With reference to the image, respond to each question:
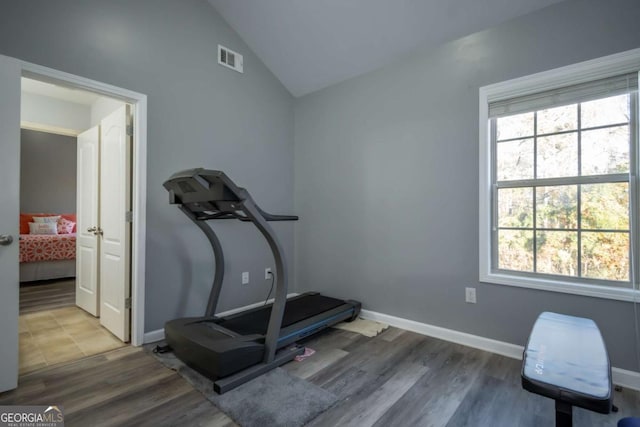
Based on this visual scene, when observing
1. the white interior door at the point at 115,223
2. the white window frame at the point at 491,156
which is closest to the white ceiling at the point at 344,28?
the white window frame at the point at 491,156

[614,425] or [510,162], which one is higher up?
[510,162]

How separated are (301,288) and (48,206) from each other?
575 centimetres

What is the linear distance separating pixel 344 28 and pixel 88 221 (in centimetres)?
330

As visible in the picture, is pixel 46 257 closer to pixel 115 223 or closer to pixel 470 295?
pixel 115 223

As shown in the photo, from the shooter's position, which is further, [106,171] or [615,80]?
[106,171]

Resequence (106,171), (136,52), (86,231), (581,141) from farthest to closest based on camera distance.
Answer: (86,231), (106,171), (136,52), (581,141)

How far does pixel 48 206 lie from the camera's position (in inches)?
244

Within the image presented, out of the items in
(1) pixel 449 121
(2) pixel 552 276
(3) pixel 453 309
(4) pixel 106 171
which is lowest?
(3) pixel 453 309

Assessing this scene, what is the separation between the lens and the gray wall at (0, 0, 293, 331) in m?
2.19

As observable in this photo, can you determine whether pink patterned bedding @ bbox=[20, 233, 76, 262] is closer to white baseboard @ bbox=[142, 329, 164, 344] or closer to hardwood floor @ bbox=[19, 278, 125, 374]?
hardwood floor @ bbox=[19, 278, 125, 374]

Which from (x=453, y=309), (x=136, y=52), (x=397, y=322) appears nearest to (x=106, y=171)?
(x=136, y=52)

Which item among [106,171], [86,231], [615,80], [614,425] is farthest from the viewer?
[86,231]

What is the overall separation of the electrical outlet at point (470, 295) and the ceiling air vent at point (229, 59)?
3.07 meters

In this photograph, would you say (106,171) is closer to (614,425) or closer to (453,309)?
(453,309)
